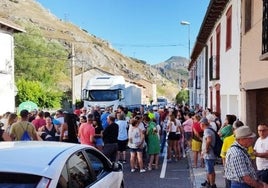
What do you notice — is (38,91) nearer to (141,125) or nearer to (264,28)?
(141,125)

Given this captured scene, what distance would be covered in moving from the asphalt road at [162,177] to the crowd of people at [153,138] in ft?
1.13

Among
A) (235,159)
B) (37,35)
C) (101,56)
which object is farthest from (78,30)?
(235,159)

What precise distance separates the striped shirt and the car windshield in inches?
96.0

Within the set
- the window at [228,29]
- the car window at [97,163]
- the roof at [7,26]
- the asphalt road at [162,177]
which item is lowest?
the asphalt road at [162,177]

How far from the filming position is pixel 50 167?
4.40m

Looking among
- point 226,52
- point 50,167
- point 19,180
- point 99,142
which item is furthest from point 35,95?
point 19,180

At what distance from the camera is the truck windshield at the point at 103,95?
2975 centimetres

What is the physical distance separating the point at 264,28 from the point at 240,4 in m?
3.77

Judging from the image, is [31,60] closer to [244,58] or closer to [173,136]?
[173,136]

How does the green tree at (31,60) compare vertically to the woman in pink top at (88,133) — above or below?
above

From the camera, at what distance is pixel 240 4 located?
12242 mm

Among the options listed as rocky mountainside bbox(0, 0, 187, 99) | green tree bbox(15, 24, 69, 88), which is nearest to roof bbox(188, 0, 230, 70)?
green tree bbox(15, 24, 69, 88)

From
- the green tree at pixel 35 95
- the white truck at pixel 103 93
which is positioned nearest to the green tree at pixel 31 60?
the green tree at pixel 35 95

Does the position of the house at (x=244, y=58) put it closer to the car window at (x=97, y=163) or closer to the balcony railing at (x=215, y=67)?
the balcony railing at (x=215, y=67)
